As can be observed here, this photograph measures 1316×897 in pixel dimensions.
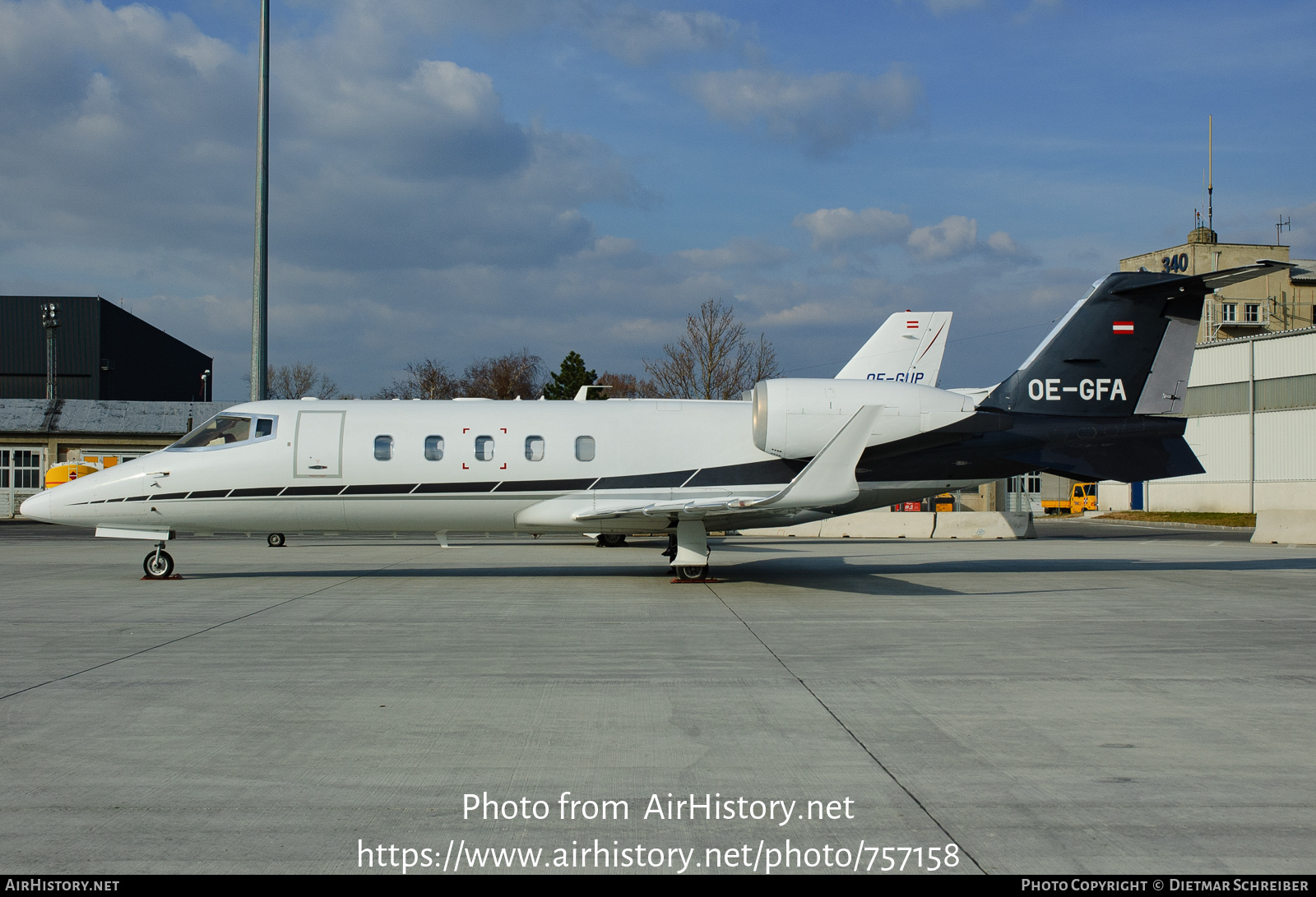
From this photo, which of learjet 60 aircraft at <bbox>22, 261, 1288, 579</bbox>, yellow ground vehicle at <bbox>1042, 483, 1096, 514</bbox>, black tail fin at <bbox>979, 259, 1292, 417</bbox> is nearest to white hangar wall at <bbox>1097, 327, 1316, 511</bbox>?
yellow ground vehicle at <bbox>1042, 483, 1096, 514</bbox>

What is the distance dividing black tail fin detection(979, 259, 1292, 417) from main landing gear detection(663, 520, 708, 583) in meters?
5.41

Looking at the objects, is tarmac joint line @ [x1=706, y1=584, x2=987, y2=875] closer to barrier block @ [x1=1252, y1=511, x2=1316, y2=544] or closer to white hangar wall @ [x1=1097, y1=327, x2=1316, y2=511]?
barrier block @ [x1=1252, y1=511, x2=1316, y2=544]

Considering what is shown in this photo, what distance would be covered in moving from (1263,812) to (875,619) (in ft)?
22.0

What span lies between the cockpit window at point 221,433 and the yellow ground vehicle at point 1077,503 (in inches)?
1960

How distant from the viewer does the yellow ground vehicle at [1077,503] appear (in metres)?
54.9

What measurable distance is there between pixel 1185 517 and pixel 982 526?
66.0 feet

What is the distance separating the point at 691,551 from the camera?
15156 millimetres

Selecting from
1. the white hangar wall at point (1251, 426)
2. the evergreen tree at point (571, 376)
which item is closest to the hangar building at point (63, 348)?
the evergreen tree at point (571, 376)

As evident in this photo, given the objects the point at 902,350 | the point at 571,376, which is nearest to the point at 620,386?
the point at 571,376

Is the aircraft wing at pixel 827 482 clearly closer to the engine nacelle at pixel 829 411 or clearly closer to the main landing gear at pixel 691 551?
the main landing gear at pixel 691 551

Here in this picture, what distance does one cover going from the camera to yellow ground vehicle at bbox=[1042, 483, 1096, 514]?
5489cm

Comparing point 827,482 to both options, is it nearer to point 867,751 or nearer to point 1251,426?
point 867,751

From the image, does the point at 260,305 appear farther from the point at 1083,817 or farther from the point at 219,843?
the point at 1083,817
